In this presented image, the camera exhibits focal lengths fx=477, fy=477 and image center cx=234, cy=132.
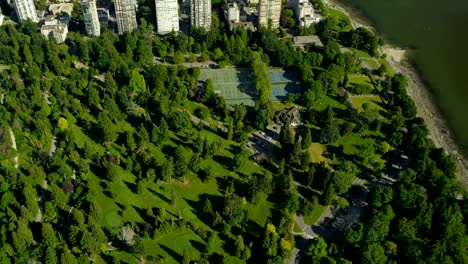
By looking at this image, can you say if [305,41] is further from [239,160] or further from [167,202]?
[167,202]

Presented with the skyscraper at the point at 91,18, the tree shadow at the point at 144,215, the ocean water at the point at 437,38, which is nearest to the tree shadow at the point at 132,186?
the tree shadow at the point at 144,215

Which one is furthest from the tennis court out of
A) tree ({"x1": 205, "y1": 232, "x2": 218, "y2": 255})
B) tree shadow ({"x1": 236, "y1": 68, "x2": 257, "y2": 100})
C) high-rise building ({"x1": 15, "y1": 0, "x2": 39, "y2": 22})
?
high-rise building ({"x1": 15, "y1": 0, "x2": 39, "y2": 22})

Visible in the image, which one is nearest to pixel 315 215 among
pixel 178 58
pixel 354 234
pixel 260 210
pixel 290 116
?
pixel 354 234

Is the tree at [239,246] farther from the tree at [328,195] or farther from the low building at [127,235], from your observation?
the tree at [328,195]

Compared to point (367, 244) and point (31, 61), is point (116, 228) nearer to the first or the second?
point (367, 244)

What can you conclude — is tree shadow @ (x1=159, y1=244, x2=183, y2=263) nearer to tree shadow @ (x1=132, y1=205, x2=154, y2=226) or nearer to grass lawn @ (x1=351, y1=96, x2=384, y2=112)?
tree shadow @ (x1=132, y1=205, x2=154, y2=226)

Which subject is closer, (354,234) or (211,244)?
(354,234)
